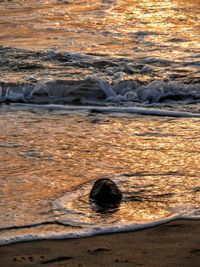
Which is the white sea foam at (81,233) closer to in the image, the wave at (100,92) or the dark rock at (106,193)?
the dark rock at (106,193)

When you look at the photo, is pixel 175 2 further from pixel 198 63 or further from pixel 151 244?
pixel 151 244

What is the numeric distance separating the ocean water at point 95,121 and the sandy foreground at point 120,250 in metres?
0.12

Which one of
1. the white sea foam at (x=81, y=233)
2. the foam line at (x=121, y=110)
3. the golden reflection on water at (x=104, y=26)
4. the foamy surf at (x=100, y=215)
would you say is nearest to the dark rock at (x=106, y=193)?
the foamy surf at (x=100, y=215)

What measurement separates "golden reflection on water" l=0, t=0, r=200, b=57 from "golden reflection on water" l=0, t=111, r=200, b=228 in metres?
3.89

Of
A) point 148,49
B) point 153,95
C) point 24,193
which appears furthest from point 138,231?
point 148,49

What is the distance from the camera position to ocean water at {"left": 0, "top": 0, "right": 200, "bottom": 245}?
201 inches

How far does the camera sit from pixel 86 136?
7102 mm

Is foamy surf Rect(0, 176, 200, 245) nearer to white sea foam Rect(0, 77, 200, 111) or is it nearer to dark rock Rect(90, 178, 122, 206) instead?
dark rock Rect(90, 178, 122, 206)

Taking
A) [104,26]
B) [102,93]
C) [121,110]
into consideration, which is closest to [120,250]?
[121,110]

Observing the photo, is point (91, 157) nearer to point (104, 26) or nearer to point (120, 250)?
point (120, 250)

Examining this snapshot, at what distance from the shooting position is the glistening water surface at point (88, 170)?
16.3 ft

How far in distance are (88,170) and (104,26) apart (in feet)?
27.6

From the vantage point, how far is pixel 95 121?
782cm

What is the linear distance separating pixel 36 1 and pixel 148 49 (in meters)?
7.01
